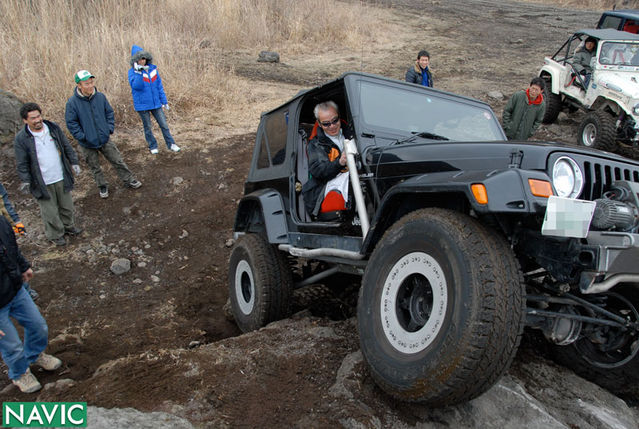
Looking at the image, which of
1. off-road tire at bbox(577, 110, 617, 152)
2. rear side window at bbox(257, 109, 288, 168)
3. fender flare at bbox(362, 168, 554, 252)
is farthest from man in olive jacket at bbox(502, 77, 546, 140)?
fender flare at bbox(362, 168, 554, 252)

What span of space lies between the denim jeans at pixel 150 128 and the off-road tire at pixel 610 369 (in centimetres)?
726

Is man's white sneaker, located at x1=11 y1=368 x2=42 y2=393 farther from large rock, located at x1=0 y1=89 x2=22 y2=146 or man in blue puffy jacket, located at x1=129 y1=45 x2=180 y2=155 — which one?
large rock, located at x1=0 y1=89 x2=22 y2=146

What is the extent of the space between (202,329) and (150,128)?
15.7 feet

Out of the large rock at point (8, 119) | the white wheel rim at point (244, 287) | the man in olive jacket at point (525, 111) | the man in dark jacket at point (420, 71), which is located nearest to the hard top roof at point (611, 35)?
the man in olive jacket at point (525, 111)

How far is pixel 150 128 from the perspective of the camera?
321 inches

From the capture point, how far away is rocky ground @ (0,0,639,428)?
2.31 m

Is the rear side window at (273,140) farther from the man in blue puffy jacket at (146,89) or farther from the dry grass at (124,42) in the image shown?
the dry grass at (124,42)

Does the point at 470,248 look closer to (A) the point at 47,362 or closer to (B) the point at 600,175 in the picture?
(B) the point at 600,175

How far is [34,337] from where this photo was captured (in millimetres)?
3525

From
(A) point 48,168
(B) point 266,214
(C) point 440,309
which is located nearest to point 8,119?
(A) point 48,168

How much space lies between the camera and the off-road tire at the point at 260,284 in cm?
386

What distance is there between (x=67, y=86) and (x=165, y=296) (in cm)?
571

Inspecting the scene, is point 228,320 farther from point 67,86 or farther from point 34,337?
point 67,86

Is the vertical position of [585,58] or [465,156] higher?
[585,58]
